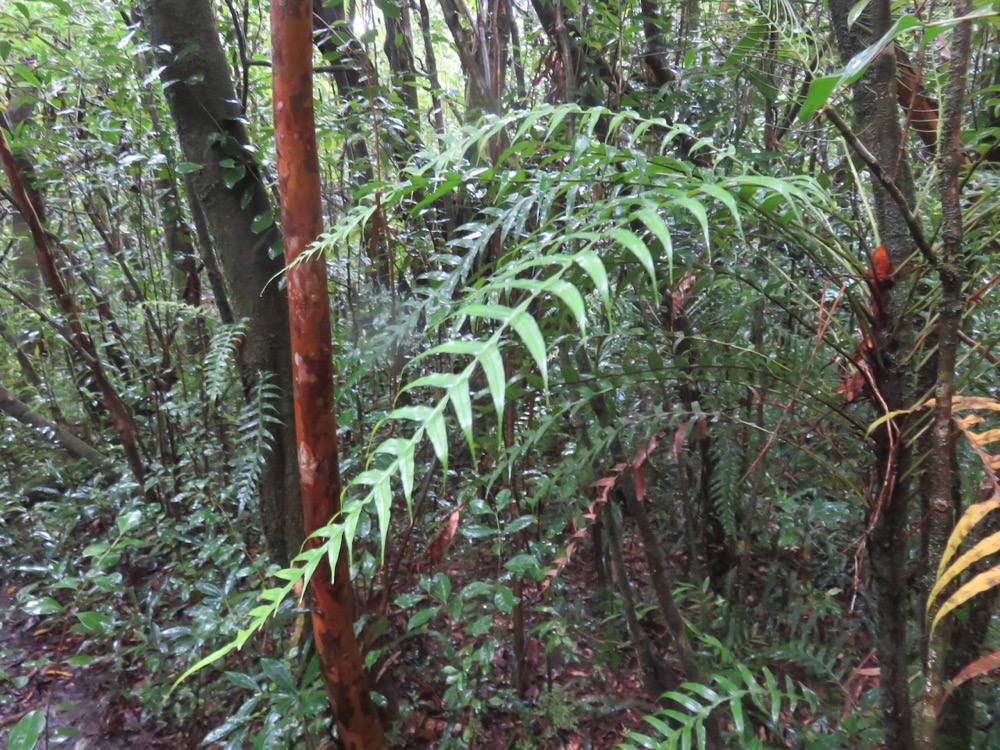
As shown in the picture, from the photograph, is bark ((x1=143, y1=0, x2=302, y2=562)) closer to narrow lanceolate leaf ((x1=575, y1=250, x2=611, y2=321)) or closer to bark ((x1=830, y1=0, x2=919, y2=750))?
narrow lanceolate leaf ((x1=575, y1=250, x2=611, y2=321))

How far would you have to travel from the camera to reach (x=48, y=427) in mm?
3295

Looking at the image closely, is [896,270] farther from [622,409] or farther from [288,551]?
[288,551]

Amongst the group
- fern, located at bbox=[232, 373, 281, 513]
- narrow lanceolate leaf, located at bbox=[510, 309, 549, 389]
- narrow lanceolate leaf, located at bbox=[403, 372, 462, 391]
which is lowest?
fern, located at bbox=[232, 373, 281, 513]

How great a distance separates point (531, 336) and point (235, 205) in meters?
1.71

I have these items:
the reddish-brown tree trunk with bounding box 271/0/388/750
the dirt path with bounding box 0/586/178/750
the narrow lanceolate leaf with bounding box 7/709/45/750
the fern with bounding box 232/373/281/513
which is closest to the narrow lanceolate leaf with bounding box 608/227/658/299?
the reddish-brown tree trunk with bounding box 271/0/388/750

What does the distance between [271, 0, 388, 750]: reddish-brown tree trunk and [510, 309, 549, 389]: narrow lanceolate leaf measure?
810 mm

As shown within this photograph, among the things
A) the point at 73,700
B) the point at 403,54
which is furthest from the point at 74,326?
the point at 403,54

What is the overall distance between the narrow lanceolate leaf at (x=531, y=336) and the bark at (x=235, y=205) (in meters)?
1.47

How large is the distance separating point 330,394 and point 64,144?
2.06 m

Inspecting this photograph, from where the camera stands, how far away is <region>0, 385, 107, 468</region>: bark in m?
3.31

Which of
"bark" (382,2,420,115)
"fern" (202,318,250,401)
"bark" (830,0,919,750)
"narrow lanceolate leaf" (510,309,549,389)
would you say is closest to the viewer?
"narrow lanceolate leaf" (510,309,549,389)

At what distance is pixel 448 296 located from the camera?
132 cm

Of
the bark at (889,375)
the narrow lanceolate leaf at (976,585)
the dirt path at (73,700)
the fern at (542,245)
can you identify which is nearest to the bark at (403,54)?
the fern at (542,245)

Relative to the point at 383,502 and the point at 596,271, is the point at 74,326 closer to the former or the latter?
the point at 383,502
